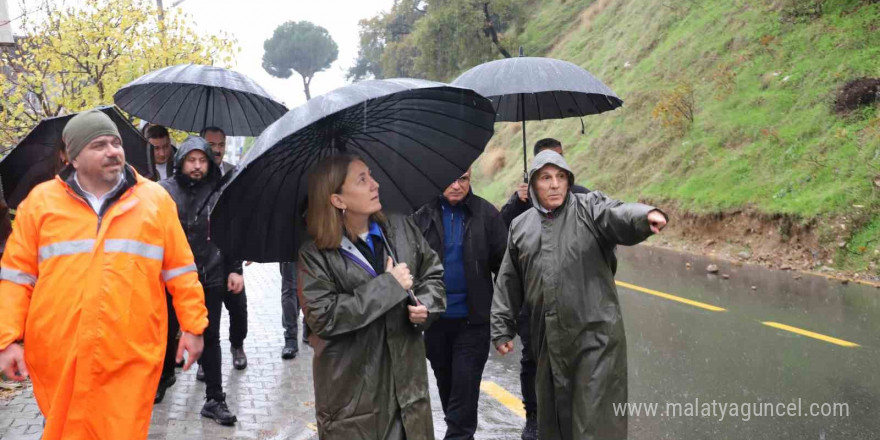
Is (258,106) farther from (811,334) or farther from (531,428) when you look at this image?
(811,334)

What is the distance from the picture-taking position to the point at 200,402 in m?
5.85

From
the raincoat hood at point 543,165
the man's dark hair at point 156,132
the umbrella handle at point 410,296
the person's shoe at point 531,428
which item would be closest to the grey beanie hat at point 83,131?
the umbrella handle at point 410,296

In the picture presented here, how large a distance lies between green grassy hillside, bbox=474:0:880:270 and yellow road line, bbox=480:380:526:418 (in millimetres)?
6777

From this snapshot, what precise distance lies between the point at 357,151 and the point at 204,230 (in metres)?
2.45

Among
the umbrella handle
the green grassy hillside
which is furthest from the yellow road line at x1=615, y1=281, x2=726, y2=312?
the umbrella handle

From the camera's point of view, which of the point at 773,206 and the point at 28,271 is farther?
the point at 773,206

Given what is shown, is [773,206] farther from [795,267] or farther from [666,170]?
[666,170]

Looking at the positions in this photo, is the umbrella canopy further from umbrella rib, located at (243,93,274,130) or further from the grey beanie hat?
the grey beanie hat

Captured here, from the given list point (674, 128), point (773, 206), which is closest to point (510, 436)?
point (773, 206)

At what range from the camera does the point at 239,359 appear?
6.80 meters

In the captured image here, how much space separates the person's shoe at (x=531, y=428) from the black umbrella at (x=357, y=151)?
2.00 metres

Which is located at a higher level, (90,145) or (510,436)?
(90,145)

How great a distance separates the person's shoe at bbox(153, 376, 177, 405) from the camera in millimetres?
5816

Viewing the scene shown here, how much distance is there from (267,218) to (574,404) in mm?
1805
